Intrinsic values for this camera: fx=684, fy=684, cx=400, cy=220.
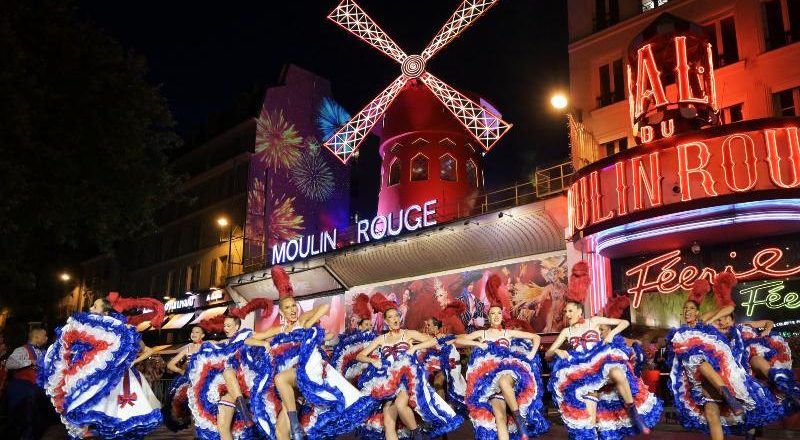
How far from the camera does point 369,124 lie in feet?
98.3

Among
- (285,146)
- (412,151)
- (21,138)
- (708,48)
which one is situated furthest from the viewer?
(285,146)

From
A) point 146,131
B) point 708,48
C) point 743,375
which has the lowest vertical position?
point 743,375

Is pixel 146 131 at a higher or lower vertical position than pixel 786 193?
higher

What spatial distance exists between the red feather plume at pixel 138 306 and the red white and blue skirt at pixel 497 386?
4.29 meters

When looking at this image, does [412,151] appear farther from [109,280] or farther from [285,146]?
[109,280]

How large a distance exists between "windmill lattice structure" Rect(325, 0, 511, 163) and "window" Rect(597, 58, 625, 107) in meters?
6.46

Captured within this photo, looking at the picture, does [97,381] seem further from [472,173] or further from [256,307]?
[472,173]

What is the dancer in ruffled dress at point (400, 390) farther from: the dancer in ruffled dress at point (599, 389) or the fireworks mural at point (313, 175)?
the fireworks mural at point (313, 175)

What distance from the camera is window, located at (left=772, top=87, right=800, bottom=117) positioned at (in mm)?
15891

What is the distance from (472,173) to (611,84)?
9.87 metres

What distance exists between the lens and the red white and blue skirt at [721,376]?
8133 millimetres

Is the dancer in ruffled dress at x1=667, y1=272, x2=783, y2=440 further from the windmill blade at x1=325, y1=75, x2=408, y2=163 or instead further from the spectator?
the windmill blade at x1=325, y1=75, x2=408, y2=163

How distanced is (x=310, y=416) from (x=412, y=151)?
21.1m

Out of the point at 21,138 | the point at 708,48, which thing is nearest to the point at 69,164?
the point at 21,138
